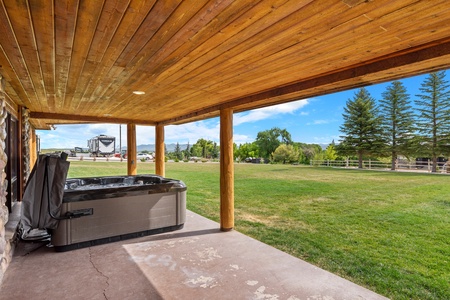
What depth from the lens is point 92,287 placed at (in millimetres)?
2361

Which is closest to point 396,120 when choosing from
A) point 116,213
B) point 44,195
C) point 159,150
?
point 159,150

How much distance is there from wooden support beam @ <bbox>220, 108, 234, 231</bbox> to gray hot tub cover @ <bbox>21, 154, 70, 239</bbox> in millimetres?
2179

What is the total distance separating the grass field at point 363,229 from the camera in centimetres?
283

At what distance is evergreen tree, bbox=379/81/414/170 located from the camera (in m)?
18.2

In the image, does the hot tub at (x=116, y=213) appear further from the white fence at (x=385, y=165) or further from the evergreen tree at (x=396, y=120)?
the evergreen tree at (x=396, y=120)

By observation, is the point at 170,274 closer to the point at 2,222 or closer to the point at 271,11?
the point at 2,222

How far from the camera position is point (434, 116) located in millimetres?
17172

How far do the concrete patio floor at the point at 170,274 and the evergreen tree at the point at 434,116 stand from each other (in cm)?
1769

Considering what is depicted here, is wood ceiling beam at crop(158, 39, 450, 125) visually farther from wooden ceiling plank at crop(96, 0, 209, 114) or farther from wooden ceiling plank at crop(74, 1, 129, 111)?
wooden ceiling plank at crop(74, 1, 129, 111)

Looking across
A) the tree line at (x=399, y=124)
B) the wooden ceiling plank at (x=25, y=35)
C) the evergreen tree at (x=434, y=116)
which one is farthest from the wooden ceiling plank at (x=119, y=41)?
the evergreen tree at (x=434, y=116)

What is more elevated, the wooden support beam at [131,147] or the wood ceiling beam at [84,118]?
the wood ceiling beam at [84,118]

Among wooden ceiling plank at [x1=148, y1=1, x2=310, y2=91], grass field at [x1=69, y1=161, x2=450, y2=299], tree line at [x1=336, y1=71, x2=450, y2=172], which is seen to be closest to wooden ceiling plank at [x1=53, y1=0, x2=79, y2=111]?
wooden ceiling plank at [x1=148, y1=1, x2=310, y2=91]

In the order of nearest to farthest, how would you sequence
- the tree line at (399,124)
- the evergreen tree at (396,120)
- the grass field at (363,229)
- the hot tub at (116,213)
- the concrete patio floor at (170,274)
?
1. the concrete patio floor at (170,274)
2. the grass field at (363,229)
3. the hot tub at (116,213)
4. the tree line at (399,124)
5. the evergreen tree at (396,120)

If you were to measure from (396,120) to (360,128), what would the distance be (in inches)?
96.0
